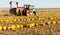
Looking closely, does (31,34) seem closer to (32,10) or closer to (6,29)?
(6,29)

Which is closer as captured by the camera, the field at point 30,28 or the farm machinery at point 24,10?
the field at point 30,28

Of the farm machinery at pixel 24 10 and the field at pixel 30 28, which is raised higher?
the field at pixel 30 28

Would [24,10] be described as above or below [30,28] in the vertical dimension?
below

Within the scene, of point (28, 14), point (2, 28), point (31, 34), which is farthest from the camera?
point (28, 14)

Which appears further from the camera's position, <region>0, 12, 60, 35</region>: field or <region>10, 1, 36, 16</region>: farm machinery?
<region>10, 1, 36, 16</region>: farm machinery

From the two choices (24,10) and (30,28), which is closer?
(30,28)

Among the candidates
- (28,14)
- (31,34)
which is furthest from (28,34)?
(28,14)

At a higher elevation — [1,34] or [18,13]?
[1,34]

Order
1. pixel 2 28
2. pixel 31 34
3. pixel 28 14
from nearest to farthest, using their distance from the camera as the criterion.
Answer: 1. pixel 31 34
2. pixel 2 28
3. pixel 28 14

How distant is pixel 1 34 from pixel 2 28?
263 cm

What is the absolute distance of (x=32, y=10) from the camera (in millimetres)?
33000

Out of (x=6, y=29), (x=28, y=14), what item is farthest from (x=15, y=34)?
(x=28, y=14)

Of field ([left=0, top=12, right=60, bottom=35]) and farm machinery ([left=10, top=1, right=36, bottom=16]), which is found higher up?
field ([left=0, top=12, right=60, bottom=35])

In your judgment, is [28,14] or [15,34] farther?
[28,14]
